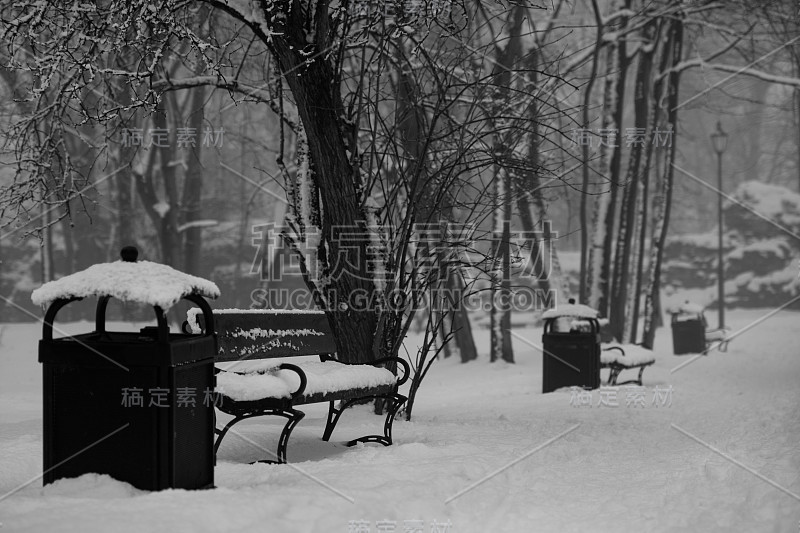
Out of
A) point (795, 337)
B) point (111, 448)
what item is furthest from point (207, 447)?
point (795, 337)

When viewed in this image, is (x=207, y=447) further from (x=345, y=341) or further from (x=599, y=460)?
(x=345, y=341)

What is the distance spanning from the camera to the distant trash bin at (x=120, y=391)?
421cm

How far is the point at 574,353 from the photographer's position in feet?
37.8

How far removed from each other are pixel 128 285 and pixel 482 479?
7.46 ft

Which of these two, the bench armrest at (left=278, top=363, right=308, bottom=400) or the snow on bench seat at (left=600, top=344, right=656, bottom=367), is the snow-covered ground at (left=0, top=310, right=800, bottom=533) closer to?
the bench armrest at (left=278, top=363, right=308, bottom=400)

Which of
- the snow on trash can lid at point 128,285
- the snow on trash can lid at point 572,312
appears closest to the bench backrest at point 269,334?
the snow on trash can lid at point 128,285

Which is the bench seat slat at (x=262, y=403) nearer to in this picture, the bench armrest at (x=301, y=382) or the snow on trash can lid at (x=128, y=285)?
the bench armrest at (x=301, y=382)

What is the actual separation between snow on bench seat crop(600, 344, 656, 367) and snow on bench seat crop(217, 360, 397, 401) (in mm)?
6218

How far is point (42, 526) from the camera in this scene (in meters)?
3.49

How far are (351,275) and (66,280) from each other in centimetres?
373

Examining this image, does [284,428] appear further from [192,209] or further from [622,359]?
[192,209]

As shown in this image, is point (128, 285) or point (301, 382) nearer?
point (128, 285)

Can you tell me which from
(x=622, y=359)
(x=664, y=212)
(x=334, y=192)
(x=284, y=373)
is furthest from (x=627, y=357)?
(x=284, y=373)

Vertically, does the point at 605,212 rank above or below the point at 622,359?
above
